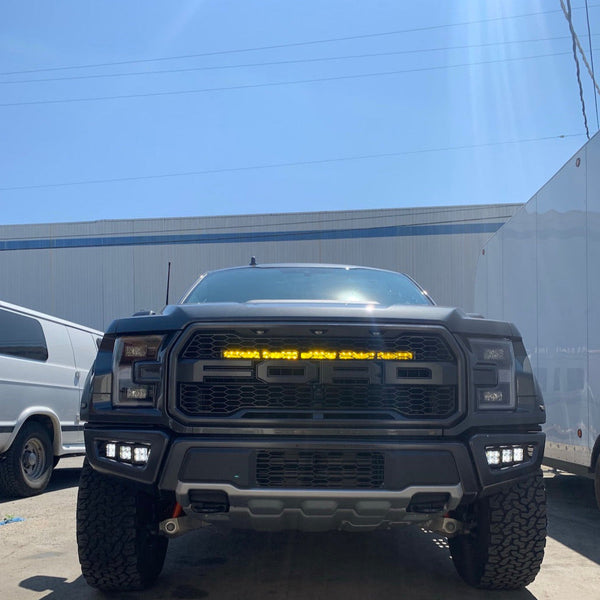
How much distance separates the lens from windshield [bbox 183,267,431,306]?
4.58 metres

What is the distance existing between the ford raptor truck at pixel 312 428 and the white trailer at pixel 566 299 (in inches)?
86.1

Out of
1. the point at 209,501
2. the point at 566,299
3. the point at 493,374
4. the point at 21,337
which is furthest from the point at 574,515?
the point at 21,337

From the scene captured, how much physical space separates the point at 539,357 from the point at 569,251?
51.6 inches

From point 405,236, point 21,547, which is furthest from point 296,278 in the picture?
point 405,236

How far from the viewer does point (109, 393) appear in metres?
3.29

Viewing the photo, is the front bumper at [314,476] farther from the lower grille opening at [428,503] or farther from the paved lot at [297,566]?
the paved lot at [297,566]

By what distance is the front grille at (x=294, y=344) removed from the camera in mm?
3211

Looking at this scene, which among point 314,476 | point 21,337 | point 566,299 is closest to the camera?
point 314,476

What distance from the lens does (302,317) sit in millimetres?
3236

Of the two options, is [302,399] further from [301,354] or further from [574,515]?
[574,515]

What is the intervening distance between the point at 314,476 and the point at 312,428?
214 mm

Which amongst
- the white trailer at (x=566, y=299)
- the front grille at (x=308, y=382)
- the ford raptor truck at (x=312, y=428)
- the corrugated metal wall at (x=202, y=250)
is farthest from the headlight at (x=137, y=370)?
the corrugated metal wall at (x=202, y=250)

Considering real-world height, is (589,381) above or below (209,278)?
below

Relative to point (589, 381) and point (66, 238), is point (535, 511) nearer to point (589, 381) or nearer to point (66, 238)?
point (589, 381)
